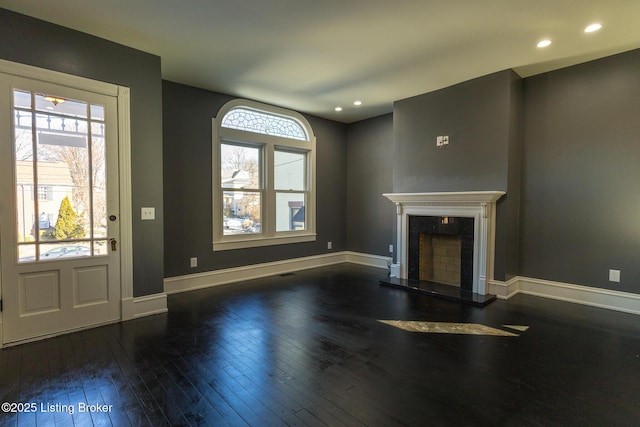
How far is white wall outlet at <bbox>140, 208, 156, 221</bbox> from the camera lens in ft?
10.8

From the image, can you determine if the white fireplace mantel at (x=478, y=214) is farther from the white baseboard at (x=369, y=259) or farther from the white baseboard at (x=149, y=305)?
the white baseboard at (x=149, y=305)

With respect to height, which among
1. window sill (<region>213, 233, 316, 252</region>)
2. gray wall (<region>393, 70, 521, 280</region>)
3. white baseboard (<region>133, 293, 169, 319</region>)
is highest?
Result: gray wall (<region>393, 70, 521, 280</region>)

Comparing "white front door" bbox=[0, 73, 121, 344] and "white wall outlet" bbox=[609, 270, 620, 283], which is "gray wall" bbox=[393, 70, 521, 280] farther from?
"white front door" bbox=[0, 73, 121, 344]

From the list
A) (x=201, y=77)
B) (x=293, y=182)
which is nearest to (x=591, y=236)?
(x=293, y=182)

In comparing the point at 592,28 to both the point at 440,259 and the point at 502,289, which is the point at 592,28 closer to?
the point at 502,289

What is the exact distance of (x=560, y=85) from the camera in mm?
3779

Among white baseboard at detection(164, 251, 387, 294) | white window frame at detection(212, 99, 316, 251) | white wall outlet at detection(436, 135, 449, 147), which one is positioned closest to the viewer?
white baseboard at detection(164, 251, 387, 294)

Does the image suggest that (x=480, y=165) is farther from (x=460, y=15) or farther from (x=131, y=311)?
(x=131, y=311)

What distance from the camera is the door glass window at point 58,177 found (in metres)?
2.63

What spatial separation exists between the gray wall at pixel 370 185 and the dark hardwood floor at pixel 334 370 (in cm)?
240

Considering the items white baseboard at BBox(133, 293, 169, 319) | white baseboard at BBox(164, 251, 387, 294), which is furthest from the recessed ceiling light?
white baseboard at BBox(133, 293, 169, 319)

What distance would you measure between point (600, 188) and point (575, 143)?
0.59 meters

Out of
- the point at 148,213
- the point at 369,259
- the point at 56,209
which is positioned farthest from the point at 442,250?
the point at 56,209

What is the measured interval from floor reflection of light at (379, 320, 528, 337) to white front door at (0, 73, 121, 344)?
2.88 meters
